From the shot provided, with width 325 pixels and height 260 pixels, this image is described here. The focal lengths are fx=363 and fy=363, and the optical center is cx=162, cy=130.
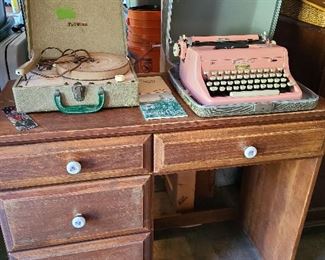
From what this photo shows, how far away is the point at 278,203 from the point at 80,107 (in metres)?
0.83

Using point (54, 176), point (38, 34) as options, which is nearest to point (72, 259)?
point (54, 176)

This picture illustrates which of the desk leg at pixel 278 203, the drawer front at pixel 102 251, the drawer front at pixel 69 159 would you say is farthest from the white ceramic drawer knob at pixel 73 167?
the desk leg at pixel 278 203

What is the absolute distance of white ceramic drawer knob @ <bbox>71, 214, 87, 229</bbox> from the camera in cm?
99

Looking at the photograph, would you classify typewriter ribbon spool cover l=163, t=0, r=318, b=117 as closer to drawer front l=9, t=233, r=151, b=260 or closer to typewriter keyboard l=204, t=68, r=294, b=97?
typewriter keyboard l=204, t=68, r=294, b=97

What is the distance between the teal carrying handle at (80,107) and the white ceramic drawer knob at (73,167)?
0.46 ft

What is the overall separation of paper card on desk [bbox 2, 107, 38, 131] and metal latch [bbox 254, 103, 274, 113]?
22.6 inches

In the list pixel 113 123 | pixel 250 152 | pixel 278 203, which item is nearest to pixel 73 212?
pixel 113 123

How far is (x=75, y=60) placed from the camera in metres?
1.08

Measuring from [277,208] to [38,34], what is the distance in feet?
3.39

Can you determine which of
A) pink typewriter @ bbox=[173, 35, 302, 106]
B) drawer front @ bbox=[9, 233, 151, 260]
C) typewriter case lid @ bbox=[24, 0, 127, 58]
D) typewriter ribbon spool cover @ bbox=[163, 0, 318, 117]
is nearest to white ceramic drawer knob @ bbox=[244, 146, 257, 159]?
pink typewriter @ bbox=[173, 35, 302, 106]

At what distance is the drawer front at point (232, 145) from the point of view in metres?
0.96

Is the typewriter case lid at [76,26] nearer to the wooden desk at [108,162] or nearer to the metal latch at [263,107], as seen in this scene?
the wooden desk at [108,162]

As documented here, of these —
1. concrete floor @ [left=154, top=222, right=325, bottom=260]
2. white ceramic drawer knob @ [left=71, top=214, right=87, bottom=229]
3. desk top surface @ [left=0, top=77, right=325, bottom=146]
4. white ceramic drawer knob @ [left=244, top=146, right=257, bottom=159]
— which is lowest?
concrete floor @ [left=154, top=222, right=325, bottom=260]

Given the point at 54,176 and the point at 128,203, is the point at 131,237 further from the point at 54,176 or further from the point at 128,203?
the point at 54,176
